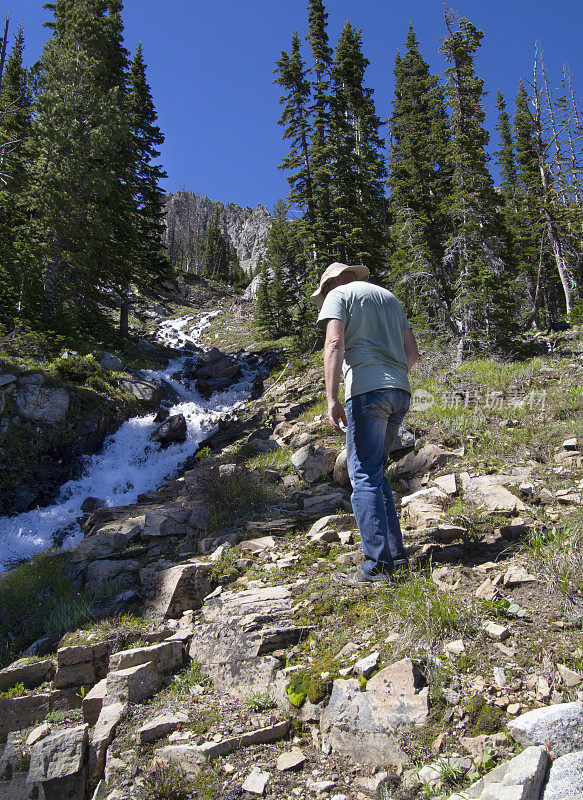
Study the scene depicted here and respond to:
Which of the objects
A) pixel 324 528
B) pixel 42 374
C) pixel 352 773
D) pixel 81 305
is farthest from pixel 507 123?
pixel 352 773

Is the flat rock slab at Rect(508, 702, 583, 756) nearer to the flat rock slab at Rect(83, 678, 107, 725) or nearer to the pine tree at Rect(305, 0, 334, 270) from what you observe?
the flat rock slab at Rect(83, 678, 107, 725)

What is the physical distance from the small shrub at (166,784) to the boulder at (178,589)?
5.93ft

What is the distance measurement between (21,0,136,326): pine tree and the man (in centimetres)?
1418

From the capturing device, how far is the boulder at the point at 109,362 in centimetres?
1562

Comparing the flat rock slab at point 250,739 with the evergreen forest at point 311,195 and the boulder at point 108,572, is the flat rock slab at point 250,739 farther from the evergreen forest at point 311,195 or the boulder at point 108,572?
the evergreen forest at point 311,195

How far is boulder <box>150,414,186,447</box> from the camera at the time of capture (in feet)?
43.4

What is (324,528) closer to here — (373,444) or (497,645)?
(373,444)

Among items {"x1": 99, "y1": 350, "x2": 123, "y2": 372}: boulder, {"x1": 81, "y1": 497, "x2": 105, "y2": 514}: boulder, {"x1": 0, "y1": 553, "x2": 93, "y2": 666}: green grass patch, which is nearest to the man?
{"x1": 0, "y1": 553, "x2": 93, "y2": 666}: green grass patch

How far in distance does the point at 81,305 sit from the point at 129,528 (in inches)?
556

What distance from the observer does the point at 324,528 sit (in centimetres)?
511

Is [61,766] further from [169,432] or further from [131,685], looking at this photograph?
[169,432]

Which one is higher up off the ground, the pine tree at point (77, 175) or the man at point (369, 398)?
the pine tree at point (77, 175)

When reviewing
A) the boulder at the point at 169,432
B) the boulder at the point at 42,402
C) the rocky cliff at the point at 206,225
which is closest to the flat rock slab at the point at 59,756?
the boulder at the point at 42,402

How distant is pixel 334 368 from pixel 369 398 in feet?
1.19
